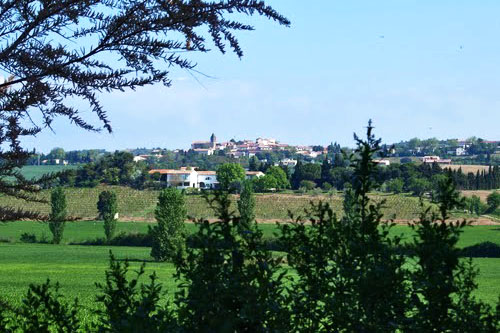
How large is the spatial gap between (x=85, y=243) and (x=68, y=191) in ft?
106

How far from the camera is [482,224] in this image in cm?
8919

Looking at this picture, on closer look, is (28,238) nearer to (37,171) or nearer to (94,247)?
(94,247)

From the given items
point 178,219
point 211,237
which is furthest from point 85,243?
point 211,237

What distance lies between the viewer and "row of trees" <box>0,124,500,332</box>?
140 inches

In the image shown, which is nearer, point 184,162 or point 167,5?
point 167,5


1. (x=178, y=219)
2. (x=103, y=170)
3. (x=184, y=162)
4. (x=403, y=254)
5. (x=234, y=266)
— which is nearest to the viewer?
(x=234, y=266)

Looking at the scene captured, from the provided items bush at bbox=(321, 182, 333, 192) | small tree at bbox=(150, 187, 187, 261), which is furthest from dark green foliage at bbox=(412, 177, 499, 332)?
bush at bbox=(321, 182, 333, 192)

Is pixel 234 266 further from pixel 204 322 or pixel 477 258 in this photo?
pixel 477 258

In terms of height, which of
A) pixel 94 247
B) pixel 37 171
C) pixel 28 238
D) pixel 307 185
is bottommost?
pixel 28 238

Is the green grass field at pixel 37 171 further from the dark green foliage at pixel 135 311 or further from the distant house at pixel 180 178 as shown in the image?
the distant house at pixel 180 178

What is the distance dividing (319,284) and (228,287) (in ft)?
2.15

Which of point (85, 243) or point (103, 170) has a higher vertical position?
point (103, 170)

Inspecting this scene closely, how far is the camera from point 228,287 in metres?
3.54

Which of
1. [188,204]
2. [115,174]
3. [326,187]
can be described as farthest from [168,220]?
[326,187]
